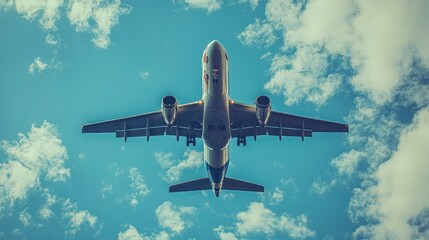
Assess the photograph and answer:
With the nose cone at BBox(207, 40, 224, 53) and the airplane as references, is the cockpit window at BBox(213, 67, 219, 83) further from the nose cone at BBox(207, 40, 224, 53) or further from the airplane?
the nose cone at BBox(207, 40, 224, 53)

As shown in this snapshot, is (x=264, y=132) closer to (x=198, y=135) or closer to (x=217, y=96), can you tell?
(x=198, y=135)

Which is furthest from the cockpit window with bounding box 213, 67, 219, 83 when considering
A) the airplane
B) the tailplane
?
the tailplane

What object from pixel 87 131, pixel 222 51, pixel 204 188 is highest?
pixel 222 51

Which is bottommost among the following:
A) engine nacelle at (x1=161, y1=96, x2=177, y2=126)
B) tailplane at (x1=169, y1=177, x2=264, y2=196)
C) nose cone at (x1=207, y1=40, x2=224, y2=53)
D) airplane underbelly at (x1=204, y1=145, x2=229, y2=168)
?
tailplane at (x1=169, y1=177, x2=264, y2=196)

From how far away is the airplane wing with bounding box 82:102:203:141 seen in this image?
141 feet

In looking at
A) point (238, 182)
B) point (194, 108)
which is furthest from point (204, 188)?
point (194, 108)

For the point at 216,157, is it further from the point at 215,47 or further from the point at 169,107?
the point at 215,47

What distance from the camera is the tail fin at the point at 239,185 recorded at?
159 ft

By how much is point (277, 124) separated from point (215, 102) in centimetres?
866

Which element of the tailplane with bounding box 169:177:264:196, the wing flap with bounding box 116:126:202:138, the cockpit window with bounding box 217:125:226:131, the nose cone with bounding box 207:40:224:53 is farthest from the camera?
the tailplane with bounding box 169:177:264:196

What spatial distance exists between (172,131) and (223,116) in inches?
330

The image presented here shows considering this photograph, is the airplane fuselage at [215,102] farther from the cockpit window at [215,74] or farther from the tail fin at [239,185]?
the tail fin at [239,185]

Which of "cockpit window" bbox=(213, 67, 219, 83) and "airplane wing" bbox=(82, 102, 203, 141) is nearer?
"cockpit window" bbox=(213, 67, 219, 83)

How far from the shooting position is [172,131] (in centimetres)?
4703
